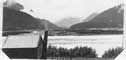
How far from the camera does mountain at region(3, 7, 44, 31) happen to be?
3.22 metres

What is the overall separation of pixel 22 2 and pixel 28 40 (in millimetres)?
435

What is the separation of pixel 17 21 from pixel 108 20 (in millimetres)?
1029

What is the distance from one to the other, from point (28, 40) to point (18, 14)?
320 millimetres

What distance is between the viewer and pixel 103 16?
126 inches

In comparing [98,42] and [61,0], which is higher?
[61,0]

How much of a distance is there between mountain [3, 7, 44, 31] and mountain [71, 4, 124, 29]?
0.50 m

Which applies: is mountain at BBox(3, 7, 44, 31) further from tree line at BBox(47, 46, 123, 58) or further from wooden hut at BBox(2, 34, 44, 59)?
tree line at BBox(47, 46, 123, 58)

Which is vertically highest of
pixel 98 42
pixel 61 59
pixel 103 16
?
pixel 103 16

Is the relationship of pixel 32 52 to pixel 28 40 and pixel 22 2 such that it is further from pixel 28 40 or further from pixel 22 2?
pixel 22 2

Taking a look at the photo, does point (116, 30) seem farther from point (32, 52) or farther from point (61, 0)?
point (32, 52)

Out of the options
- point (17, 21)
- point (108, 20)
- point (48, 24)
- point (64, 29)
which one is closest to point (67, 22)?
point (64, 29)

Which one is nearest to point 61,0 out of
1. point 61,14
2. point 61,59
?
point 61,14

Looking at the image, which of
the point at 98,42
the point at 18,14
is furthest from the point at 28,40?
the point at 98,42

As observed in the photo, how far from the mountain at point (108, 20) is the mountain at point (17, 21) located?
1.63ft
